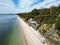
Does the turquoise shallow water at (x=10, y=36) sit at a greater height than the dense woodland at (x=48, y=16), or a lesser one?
lesser

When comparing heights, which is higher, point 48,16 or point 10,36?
point 48,16

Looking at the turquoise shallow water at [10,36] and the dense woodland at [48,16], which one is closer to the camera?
the turquoise shallow water at [10,36]

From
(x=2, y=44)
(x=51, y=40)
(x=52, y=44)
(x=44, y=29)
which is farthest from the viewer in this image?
(x=44, y=29)

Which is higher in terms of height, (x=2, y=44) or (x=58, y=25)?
(x=58, y=25)

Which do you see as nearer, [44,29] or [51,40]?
[51,40]

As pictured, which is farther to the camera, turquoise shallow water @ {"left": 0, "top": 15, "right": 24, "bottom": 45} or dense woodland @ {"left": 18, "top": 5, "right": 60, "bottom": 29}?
dense woodland @ {"left": 18, "top": 5, "right": 60, "bottom": 29}

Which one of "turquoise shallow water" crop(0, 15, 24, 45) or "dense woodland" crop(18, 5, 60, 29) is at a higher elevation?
"dense woodland" crop(18, 5, 60, 29)

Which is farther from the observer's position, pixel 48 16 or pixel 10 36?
pixel 48 16

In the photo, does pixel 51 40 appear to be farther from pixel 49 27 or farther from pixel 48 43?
pixel 49 27

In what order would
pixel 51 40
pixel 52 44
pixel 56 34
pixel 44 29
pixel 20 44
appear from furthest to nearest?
pixel 44 29 < pixel 20 44 < pixel 56 34 < pixel 51 40 < pixel 52 44

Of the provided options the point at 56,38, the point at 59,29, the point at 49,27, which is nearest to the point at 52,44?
the point at 56,38
